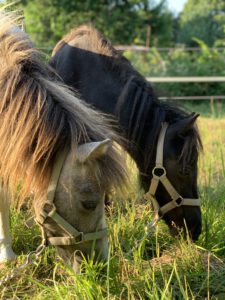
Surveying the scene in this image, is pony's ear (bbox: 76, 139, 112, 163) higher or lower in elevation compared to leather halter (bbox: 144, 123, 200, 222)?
higher

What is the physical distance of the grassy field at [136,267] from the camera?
217 cm

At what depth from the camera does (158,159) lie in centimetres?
302

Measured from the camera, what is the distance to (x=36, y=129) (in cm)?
196

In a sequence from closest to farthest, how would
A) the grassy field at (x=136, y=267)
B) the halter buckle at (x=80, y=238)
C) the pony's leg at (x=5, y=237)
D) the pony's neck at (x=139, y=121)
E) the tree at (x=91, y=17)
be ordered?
the halter buckle at (x=80, y=238)
the grassy field at (x=136, y=267)
the pony's leg at (x=5, y=237)
the pony's neck at (x=139, y=121)
the tree at (x=91, y=17)

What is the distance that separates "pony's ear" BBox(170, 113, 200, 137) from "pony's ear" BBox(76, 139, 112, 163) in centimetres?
117

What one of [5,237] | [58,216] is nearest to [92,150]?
[58,216]

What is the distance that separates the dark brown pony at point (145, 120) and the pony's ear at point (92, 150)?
117cm

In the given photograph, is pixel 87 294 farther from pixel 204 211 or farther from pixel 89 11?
pixel 89 11

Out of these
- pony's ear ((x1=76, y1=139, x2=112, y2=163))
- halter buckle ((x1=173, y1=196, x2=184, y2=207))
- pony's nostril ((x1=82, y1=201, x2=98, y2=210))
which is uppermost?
pony's ear ((x1=76, y1=139, x2=112, y2=163))

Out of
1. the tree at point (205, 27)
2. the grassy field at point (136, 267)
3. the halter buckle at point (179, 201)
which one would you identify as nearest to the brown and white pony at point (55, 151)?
the grassy field at point (136, 267)

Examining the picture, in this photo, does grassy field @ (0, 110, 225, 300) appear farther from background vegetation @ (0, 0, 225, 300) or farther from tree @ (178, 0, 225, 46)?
tree @ (178, 0, 225, 46)

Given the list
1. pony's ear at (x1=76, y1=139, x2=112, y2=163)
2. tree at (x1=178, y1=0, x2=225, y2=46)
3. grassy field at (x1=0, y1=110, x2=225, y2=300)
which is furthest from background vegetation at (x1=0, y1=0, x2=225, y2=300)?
tree at (x1=178, y1=0, x2=225, y2=46)

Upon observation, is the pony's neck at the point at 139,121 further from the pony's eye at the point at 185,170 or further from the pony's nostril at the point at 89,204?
the pony's nostril at the point at 89,204

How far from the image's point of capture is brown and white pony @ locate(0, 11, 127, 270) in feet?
6.37
